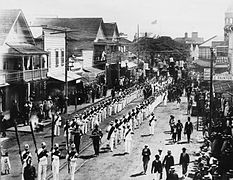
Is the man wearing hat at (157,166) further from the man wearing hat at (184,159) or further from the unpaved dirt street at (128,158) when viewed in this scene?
the man wearing hat at (184,159)

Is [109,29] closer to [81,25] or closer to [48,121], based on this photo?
[81,25]

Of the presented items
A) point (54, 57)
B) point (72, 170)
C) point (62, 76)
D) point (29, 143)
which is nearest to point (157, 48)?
point (54, 57)

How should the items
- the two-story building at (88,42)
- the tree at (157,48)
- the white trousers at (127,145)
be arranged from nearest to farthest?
the white trousers at (127,145), the two-story building at (88,42), the tree at (157,48)

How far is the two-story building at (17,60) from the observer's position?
24094 millimetres

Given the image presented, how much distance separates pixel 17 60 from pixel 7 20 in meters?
2.63

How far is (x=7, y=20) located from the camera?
2495 centimetres

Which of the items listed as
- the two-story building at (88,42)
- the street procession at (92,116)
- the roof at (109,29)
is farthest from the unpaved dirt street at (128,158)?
the roof at (109,29)

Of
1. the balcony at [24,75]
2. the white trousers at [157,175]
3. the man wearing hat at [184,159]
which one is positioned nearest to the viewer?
the white trousers at [157,175]

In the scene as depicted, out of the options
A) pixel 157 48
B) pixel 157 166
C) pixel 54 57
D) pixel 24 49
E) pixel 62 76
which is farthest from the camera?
pixel 157 48

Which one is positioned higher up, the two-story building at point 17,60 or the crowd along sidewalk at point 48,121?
the two-story building at point 17,60

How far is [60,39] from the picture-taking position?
106 feet

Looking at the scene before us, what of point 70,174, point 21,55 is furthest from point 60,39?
point 70,174

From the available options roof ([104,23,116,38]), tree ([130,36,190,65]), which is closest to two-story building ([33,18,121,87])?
roof ([104,23,116,38])

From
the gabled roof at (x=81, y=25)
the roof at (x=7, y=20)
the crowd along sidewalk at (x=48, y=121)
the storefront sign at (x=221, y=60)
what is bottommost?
the crowd along sidewalk at (x=48, y=121)
